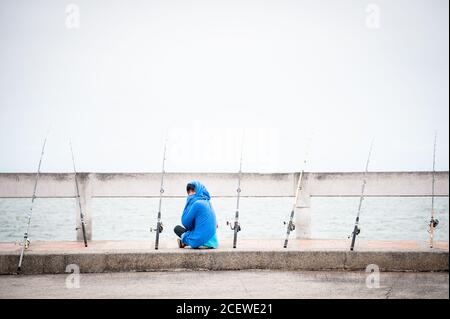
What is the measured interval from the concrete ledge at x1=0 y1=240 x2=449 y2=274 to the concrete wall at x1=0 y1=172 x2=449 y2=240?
1.83m

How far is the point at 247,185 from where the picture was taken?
331 inches

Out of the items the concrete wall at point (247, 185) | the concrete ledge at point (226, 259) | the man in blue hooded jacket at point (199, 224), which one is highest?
the concrete wall at point (247, 185)

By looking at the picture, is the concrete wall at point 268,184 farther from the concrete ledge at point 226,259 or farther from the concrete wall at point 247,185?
the concrete ledge at point 226,259

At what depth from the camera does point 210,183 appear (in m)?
8.45

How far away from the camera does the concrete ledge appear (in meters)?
6.26

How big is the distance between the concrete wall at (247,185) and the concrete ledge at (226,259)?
183 cm

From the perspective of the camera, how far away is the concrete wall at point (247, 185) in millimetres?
8141

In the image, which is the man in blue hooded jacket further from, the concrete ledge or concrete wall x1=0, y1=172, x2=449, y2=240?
concrete wall x1=0, y1=172, x2=449, y2=240

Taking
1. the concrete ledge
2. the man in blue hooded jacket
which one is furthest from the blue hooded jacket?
the concrete ledge

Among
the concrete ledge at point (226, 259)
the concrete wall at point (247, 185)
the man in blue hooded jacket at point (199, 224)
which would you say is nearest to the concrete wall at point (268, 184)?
the concrete wall at point (247, 185)

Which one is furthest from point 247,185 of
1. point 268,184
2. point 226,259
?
point 226,259

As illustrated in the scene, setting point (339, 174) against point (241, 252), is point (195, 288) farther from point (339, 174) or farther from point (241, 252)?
point (339, 174)

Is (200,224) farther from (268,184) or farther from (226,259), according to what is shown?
(268,184)
